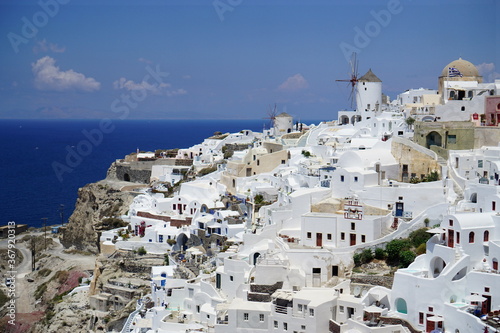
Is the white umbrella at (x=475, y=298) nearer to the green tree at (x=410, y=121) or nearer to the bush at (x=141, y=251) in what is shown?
the green tree at (x=410, y=121)

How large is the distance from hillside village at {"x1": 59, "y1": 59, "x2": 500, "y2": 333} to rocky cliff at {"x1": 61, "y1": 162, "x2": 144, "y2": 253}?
4620mm

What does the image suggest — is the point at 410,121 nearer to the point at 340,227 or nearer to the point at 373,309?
the point at 340,227

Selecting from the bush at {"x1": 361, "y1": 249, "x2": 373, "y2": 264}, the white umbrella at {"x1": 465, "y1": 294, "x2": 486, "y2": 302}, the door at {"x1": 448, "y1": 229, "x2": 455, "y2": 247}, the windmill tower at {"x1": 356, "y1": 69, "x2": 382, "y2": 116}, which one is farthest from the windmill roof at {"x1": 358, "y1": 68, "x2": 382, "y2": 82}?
the white umbrella at {"x1": 465, "y1": 294, "x2": 486, "y2": 302}

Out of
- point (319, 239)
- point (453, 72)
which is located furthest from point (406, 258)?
point (453, 72)

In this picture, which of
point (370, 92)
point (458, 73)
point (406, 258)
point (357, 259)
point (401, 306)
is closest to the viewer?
point (401, 306)

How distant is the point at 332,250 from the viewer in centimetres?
2838

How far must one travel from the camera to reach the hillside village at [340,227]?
23.4 metres

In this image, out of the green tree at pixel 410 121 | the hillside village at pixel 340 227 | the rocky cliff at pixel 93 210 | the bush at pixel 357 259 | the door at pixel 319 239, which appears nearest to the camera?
the hillside village at pixel 340 227

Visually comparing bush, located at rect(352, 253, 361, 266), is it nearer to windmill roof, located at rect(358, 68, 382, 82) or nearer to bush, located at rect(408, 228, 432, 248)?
bush, located at rect(408, 228, 432, 248)

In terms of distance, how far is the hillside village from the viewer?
76.9 ft

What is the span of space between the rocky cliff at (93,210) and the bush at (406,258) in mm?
26663

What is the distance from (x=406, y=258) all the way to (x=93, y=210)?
105 ft

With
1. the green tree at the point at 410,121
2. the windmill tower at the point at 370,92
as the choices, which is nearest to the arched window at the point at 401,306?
the green tree at the point at 410,121

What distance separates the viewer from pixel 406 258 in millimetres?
26547
